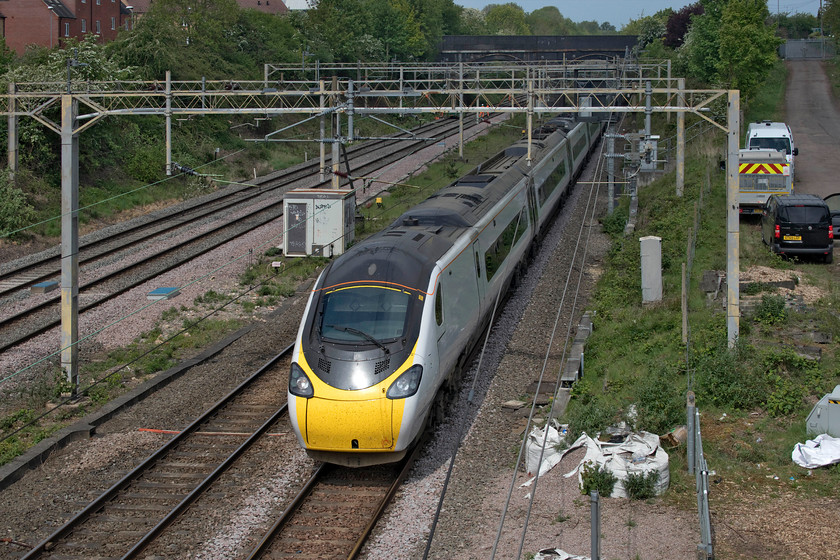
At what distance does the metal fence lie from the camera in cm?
8462

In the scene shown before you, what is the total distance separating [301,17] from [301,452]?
6302cm

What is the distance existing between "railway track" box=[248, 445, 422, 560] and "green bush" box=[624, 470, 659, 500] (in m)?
2.94

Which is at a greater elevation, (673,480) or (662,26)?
(662,26)

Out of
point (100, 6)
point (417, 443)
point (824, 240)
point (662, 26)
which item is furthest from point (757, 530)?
point (662, 26)

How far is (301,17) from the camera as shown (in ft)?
232

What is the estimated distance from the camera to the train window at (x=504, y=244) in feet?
56.6

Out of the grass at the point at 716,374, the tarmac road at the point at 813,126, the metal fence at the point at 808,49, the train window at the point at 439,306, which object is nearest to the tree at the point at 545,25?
the metal fence at the point at 808,49

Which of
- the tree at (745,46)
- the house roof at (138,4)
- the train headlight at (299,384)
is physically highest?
the house roof at (138,4)

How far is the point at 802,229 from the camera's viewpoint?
2314cm

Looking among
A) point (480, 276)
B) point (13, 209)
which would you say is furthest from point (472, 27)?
point (480, 276)

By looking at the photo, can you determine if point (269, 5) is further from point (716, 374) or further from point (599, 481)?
point (599, 481)

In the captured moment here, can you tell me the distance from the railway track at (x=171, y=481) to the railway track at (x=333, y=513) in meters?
1.33

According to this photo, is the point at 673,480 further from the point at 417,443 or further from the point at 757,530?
the point at 417,443

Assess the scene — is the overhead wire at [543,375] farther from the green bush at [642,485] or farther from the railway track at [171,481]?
the railway track at [171,481]
